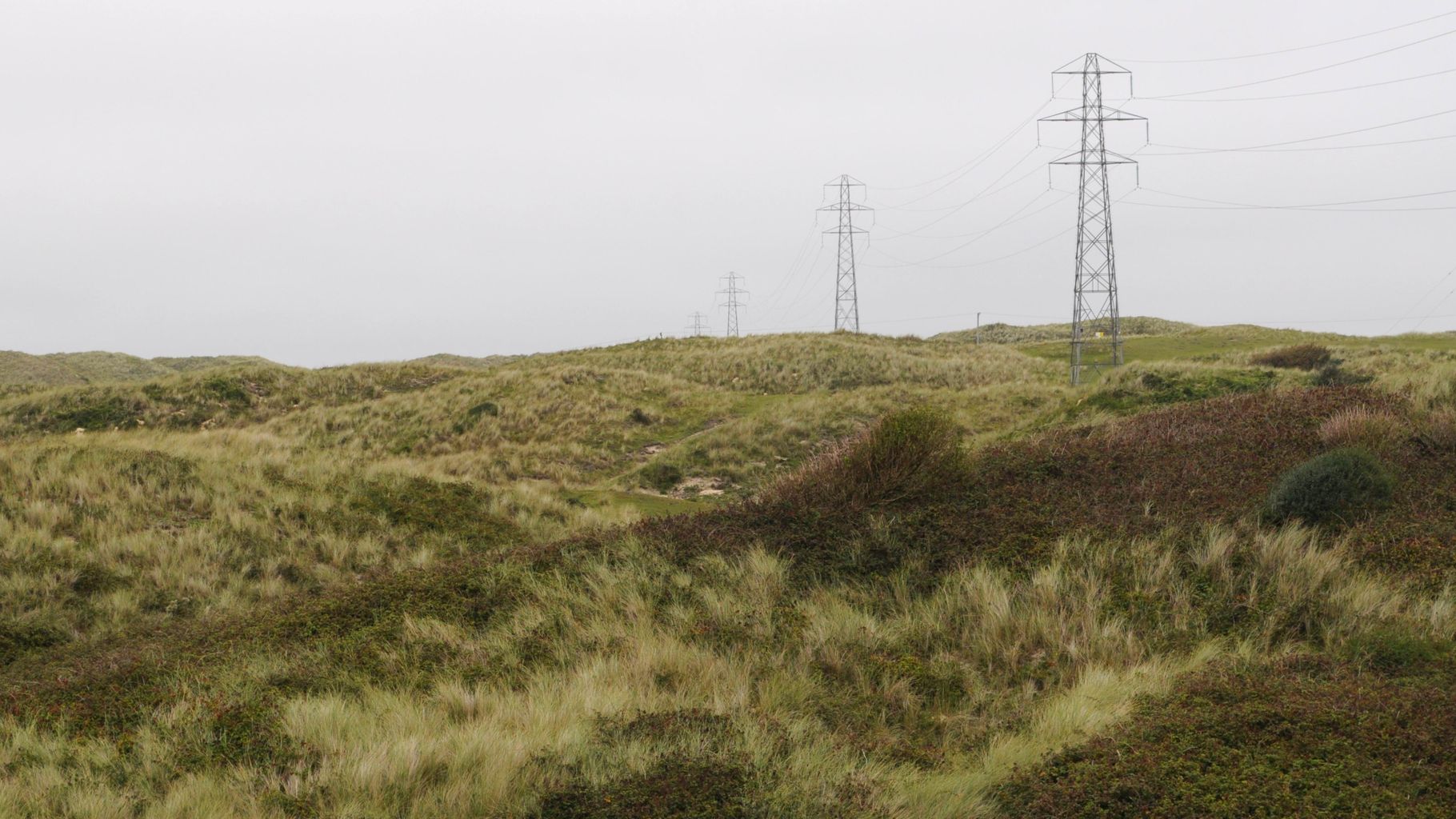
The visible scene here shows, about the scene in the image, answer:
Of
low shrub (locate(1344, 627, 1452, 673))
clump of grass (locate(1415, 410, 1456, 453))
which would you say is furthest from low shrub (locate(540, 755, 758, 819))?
clump of grass (locate(1415, 410, 1456, 453))

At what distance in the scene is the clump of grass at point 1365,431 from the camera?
31.7 ft

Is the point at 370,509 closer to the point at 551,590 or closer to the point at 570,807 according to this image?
the point at 551,590

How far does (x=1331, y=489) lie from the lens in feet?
26.4

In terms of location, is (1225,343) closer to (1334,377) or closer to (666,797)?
(1334,377)

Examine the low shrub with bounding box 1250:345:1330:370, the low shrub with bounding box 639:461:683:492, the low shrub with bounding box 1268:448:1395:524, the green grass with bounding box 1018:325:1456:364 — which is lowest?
the low shrub with bounding box 639:461:683:492

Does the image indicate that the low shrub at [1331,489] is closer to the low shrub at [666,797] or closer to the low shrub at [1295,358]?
the low shrub at [666,797]

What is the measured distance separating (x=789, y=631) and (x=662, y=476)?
44.7 ft

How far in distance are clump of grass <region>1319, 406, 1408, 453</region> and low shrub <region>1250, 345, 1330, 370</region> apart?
866 inches

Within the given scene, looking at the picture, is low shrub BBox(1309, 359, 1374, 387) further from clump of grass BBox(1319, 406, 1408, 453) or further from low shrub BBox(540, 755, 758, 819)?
low shrub BBox(540, 755, 758, 819)

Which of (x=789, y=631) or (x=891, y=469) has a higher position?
(x=891, y=469)

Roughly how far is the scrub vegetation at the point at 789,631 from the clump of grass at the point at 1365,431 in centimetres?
5

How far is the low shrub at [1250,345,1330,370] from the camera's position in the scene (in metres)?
29.7

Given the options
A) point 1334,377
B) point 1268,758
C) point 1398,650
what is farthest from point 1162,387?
point 1268,758

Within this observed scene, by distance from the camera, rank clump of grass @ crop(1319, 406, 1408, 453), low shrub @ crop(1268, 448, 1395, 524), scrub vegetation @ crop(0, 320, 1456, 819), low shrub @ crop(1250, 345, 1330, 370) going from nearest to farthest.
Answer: scrub vegetation @ crop(0, 320, 1456, 819) < low shrub @ crop(1268, 448, 1395, 524) < clump of grass @ crop(1319, 406, 1408, 453) < low shrub @ crop(1250, 345, 1330, 370)
